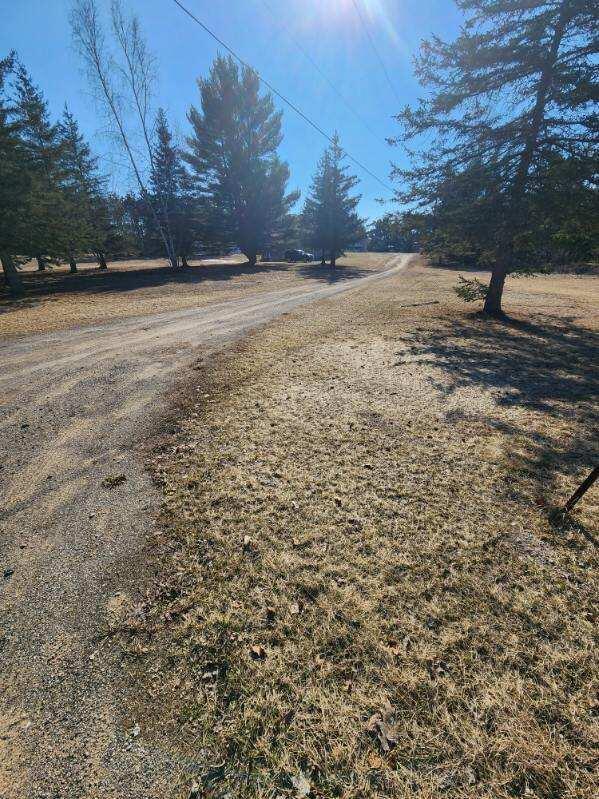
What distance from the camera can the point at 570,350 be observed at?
8.45m

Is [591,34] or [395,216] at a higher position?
[591,34]

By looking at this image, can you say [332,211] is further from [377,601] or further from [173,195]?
[377,601]

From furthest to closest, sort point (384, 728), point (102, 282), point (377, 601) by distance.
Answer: point (102, 282) → point (377, 601) → point (384, 728)

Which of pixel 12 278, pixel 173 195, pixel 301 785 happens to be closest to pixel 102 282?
pixel 12 278

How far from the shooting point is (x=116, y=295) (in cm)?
1666

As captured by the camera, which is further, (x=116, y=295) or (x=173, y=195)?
(x=173, y=195)

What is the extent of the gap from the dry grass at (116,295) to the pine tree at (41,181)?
241 centimetres

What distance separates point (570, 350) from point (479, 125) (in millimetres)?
7077

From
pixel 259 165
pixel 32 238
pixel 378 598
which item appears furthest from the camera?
pixel 259 165

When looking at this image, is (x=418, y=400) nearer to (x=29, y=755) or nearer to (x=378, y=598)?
(x=378, y=598)

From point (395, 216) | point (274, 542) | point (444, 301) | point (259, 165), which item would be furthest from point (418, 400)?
point (259, 165)

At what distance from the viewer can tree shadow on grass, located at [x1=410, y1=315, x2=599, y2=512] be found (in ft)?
13.1

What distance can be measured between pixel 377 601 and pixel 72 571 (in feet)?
7.77

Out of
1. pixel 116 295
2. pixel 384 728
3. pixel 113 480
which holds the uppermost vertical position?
pixel 116 295
